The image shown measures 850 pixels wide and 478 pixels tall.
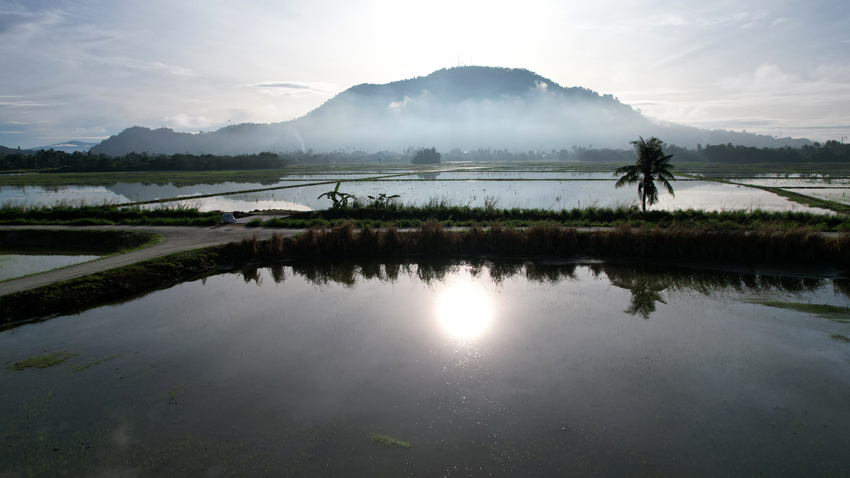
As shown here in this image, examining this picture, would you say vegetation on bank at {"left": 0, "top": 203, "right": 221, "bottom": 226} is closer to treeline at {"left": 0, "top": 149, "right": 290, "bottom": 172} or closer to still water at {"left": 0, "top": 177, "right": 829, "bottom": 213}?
still water at {"left": 0, "top": 177, "right": 829, "bottom": 213}

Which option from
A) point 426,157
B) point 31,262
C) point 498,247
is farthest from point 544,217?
point 426,157

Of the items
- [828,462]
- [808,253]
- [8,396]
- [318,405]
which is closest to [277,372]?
[318,405]

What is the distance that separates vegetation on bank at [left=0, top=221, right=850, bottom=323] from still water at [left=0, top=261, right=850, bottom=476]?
1916mm

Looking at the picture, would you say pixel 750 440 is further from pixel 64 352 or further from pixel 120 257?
pixel 120 257

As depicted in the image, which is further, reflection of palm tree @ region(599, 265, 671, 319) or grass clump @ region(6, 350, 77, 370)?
reflection of palm tree @ region(599, 265, 671, 319)

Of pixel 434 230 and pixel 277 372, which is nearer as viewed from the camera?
pixel 277 372

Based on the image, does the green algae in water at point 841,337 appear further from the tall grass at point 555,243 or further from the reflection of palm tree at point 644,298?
the tall grass at point 555,243

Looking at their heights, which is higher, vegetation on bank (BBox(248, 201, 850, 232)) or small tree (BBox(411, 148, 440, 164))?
small tree (BBox(411, 148, 440, 164))

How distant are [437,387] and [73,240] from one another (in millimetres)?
18260

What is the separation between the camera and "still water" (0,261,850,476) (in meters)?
4.76

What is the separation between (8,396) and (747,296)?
579 inches

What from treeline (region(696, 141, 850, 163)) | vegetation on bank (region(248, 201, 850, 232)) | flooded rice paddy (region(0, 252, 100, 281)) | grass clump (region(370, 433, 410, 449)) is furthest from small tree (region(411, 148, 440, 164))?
grass clump (region(370, 433, 410, 449))

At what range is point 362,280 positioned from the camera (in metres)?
11.9

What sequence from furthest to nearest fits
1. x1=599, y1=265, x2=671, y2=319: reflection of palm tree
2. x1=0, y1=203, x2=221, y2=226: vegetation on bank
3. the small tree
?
the small tree
x1=0, y1=203, x2=221, y2=226: vegetation on bank
x1=599, y1=265, x2=671, y2=319: reflection of palm tree
